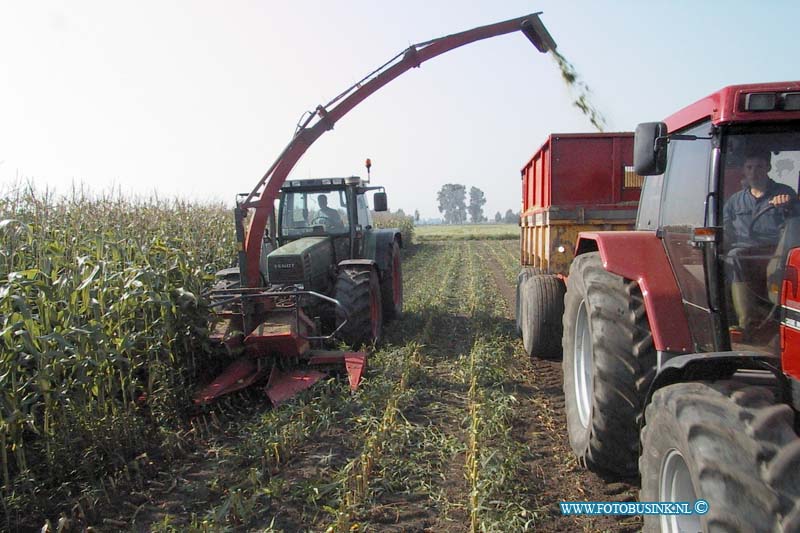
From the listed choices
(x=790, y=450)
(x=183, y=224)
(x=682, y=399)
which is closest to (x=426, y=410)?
(x=682, y=399)

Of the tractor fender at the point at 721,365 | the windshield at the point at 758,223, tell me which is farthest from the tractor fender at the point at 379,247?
the tractor fender at the point at 721,365

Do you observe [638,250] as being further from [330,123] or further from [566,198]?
[330,123]

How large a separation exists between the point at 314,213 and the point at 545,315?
360cm

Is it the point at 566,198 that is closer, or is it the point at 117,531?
the point at 117,531

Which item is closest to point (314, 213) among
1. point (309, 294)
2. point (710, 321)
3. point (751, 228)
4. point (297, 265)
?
point (297, 265)

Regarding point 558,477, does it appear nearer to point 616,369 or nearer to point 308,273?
point 616,369

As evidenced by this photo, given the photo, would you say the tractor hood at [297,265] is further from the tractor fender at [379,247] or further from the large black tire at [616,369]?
the large black tire at [616,369]

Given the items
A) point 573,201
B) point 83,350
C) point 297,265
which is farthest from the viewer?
point 297,265

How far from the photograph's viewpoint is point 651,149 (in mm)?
2758

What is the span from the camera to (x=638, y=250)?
134 inches

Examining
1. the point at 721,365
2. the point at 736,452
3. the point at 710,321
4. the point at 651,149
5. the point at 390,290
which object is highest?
the point at 651,149

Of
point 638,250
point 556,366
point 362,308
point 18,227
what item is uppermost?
point 18,227

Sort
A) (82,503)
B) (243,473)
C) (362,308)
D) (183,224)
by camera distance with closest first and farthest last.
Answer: (82,503) → (243,473) → (362,308) → (183,224)

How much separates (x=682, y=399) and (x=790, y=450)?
422 millimetres
